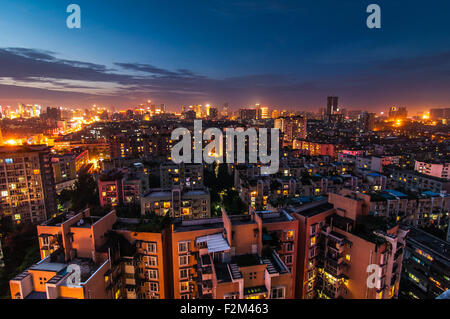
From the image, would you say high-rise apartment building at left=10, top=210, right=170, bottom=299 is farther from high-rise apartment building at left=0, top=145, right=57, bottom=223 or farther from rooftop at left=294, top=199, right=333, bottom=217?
high-rise apartment building at left=0, top=145, right=57, bottom=223

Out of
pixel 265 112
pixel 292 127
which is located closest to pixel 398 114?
pixel 265 112

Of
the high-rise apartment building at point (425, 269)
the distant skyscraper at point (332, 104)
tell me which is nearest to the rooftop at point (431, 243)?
the high-rise apartment building at point (425, 269)

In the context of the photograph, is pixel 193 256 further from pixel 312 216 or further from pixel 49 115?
pixel 49 115

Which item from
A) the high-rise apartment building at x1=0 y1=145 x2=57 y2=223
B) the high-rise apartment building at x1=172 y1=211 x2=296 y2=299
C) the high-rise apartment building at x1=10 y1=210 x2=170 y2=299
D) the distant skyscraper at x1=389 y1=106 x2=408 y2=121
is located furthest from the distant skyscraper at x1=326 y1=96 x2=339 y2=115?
the high-rise apartment building at x1=10 y1=210 x2=170 y2=299

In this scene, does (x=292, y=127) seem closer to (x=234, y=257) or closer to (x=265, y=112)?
(x=265, y=112)

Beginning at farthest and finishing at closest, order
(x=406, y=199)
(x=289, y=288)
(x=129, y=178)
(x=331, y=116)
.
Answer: (x=331, y=116) → (x=129, y=178) → (x=406, y=199) → (x=289, y=288)

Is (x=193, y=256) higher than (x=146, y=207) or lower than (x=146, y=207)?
higher

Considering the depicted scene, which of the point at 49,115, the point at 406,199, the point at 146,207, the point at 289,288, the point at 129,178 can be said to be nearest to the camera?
the point at 289,288
